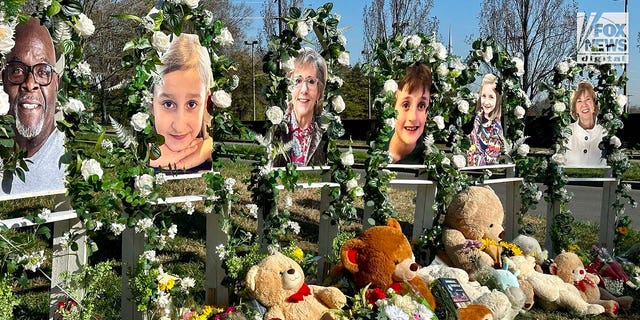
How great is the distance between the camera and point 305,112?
18.2 ft

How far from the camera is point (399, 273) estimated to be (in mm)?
4820

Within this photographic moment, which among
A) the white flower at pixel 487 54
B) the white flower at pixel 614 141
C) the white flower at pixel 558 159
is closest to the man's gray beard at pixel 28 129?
the white flower at pixel 487 54

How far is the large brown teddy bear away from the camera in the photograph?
601cm

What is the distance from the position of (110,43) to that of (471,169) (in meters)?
8.35

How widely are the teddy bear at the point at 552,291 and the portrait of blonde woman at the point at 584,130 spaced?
211 centimetres

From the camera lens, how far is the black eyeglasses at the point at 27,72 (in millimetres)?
3771

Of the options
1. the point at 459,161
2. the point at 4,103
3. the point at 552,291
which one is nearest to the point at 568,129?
the point at 459,161

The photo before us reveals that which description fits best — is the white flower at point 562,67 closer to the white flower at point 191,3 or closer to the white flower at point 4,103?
the white flower at point 191,3

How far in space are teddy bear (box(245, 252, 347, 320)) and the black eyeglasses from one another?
1.72 meters

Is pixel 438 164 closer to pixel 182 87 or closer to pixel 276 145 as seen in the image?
pixel 276 145

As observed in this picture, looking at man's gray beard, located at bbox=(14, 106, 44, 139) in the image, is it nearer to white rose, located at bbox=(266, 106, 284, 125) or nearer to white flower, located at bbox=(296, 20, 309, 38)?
white rose, located at bbox=(266, 106, 284, 125)

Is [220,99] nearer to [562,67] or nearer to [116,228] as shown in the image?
[116,228]

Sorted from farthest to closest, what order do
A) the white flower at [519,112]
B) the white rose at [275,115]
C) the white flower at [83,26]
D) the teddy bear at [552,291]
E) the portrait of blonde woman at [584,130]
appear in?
the portrait of blonde woman at [584,130] → the white flower at [519,112] → the teddy bear at [552,291] → the white rose at [275,115] → the white flower at [83,26]

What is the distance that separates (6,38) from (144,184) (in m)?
1.19
